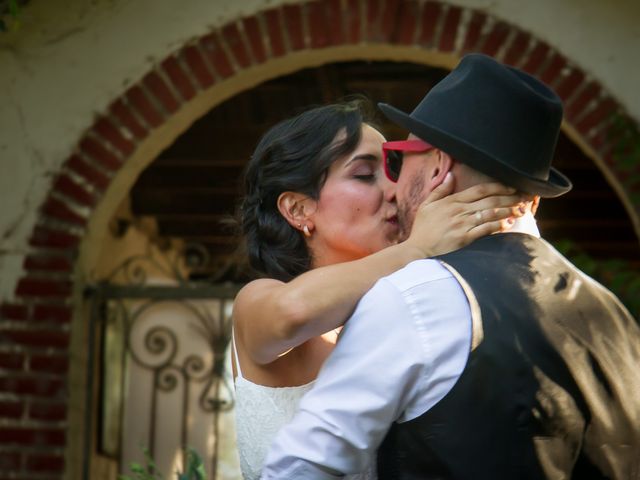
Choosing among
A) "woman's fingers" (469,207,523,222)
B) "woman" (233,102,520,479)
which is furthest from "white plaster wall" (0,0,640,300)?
"woman's fingers" (469,207,523,222)

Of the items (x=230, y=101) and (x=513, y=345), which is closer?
(x=513, y=345)

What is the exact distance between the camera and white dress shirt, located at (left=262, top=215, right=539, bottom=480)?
2076 mm

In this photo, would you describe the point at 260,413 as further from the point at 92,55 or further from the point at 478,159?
the point at 92,55

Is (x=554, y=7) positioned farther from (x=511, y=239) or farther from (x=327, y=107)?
(x=511, y=239)

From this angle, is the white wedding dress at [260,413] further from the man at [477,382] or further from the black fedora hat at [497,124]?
the black fedora hat at [497,124]

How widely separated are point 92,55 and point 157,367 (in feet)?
4.57

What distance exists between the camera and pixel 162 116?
5.26 m

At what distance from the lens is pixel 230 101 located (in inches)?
272

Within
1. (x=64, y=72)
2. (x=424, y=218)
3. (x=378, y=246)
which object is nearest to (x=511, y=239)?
(x=424, y=218)

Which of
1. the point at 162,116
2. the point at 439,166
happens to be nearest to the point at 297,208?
the point at 439,166

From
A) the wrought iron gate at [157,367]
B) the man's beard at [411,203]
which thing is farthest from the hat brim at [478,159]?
the wrought iron gate at [157,367]

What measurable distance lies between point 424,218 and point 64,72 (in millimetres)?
3290

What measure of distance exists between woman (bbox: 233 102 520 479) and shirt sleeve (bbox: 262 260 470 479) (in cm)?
36

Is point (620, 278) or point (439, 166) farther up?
point (620, 278)
